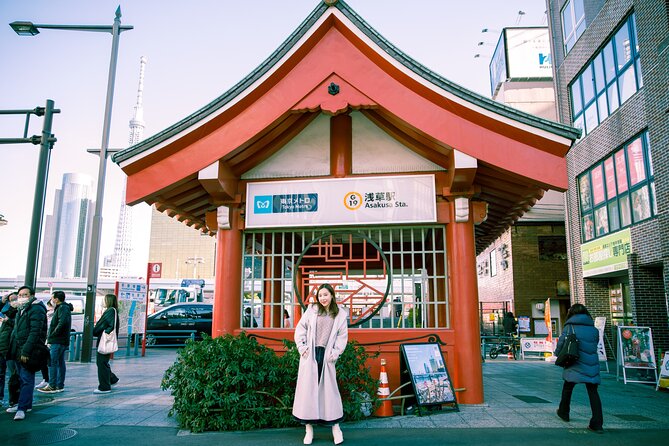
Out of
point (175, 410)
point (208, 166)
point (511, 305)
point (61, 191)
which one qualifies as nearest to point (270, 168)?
point (208, 166)

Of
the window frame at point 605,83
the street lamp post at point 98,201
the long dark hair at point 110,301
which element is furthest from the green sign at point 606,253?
the street lamp post at point 98,201

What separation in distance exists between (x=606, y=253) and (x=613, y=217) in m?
1.11

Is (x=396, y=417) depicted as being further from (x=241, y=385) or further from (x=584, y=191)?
(x=584, y=191)

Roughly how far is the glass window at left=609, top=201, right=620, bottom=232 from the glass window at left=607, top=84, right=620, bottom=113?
9.20 feet

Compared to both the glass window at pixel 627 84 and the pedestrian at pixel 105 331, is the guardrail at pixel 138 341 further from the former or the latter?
the glass window at pixel 627 84

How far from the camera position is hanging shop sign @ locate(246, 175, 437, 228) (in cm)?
789

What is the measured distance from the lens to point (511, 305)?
74.6ft

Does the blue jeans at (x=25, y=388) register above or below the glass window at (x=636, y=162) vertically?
below

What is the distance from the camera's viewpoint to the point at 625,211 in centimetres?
1384

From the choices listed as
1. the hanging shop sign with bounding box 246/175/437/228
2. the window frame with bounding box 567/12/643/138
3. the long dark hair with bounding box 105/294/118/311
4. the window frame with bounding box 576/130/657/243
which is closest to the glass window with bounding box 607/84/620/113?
the window frame with bounding box 567/12/643/138

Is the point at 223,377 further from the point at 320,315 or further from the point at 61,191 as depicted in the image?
the point at 61,191

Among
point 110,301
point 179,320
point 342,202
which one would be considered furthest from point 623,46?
point 179,320

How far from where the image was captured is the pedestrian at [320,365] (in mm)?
5469

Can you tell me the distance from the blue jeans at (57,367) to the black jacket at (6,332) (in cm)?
148
